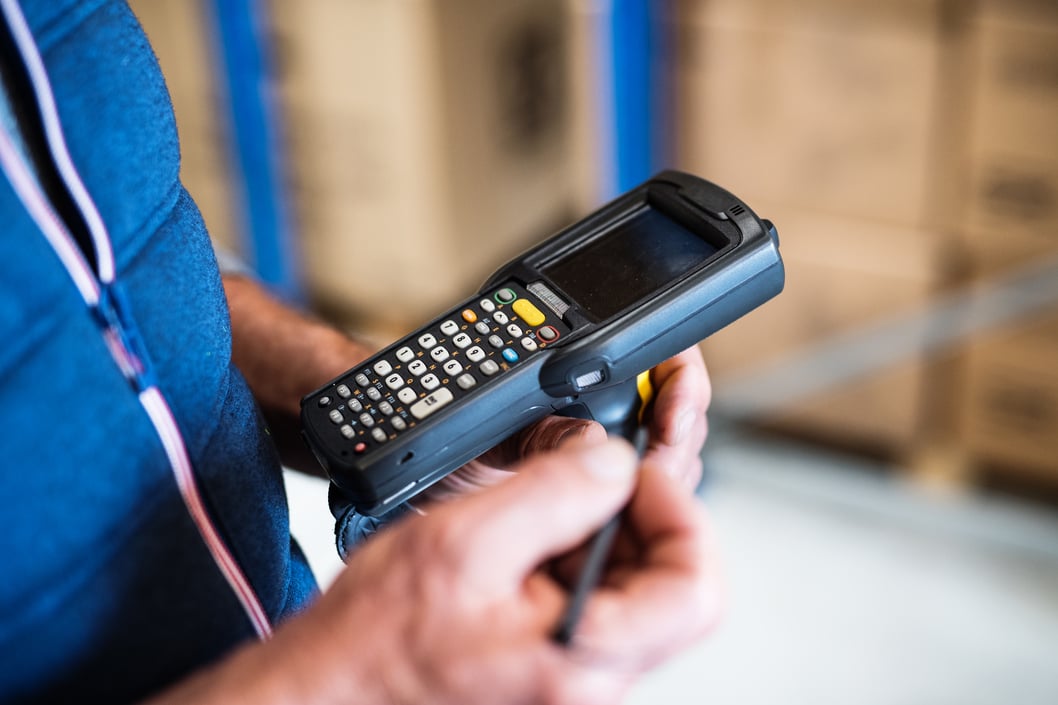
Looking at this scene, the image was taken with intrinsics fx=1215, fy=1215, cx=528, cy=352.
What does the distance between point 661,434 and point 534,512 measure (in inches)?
8.5

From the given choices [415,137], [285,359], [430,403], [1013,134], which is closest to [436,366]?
[430,403]

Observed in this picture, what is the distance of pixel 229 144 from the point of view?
1.84 m

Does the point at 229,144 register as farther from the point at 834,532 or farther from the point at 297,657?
the point at 297,657

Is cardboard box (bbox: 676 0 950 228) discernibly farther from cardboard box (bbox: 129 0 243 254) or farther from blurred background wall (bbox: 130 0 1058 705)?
cardboard box (bbox: 129 0 243 254)

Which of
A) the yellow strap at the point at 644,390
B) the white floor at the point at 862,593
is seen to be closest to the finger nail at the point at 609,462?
the yellow strap at the point at 644,390

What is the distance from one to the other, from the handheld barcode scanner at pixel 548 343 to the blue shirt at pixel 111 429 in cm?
7

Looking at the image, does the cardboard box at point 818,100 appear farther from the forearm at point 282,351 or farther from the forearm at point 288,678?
the forearm at point 288,678

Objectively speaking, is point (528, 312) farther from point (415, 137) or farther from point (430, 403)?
point (415, 137)

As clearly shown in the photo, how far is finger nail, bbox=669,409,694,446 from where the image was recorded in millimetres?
605

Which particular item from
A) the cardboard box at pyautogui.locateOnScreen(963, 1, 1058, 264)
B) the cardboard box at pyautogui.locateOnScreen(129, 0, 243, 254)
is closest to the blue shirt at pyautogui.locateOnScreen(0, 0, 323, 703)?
the cardboard box at pyautogui.locateOnScreen(963, 1, 1058, 264)

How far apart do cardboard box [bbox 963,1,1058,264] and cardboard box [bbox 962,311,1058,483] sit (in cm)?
10

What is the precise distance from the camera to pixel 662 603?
0.39 m

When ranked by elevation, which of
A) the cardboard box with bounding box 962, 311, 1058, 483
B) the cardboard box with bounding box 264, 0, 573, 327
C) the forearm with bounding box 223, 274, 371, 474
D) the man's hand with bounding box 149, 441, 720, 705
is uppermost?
the man's hand with bounding box 149, 441, 720, 705

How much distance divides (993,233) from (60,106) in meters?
1.24
